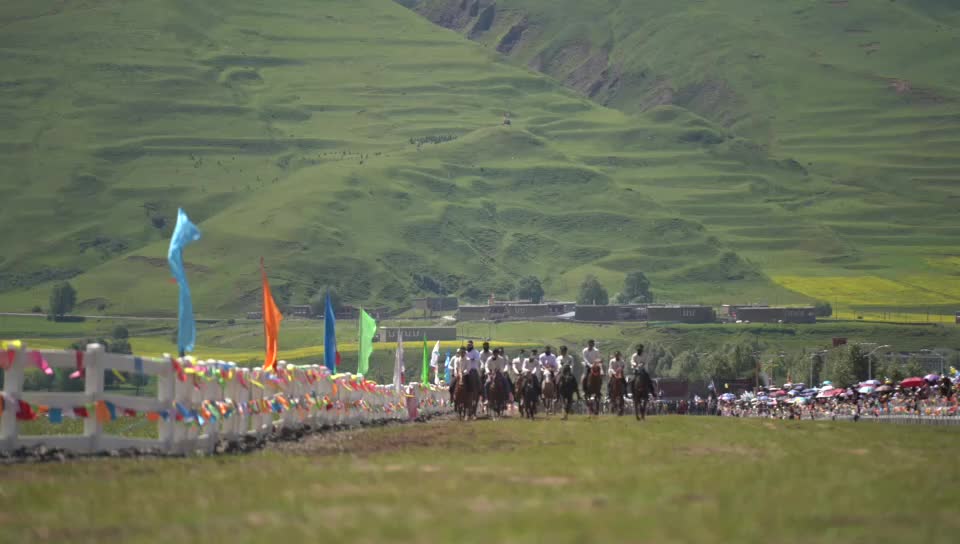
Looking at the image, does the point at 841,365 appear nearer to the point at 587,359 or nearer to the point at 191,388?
the point at 587,359

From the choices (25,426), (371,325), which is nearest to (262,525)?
(25,426)

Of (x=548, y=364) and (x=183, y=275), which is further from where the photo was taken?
(x=548, y=364)

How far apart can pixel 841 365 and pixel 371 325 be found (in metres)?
109

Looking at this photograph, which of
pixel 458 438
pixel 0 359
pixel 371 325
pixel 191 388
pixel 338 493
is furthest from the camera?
pixel 371 325

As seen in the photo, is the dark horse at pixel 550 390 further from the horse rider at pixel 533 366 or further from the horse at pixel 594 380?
the horse at pixel 594 380

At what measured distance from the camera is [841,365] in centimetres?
17088

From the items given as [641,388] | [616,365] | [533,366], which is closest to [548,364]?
[533,366]

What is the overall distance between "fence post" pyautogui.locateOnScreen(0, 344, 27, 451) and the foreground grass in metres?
1.53

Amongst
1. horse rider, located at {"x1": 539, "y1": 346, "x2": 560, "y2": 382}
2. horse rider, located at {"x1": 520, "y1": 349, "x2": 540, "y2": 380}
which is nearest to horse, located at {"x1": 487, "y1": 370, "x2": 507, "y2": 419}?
horse rider, located at {"x1": 520, "y1": 349, "x2": 540, "y2": 380}

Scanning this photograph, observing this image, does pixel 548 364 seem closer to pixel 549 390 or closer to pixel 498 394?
pixel 549 390

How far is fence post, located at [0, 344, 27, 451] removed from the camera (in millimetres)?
27094

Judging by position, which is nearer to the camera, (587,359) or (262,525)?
(262,525)

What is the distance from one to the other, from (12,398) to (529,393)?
30.1 m

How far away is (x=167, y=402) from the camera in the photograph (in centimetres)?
2869
